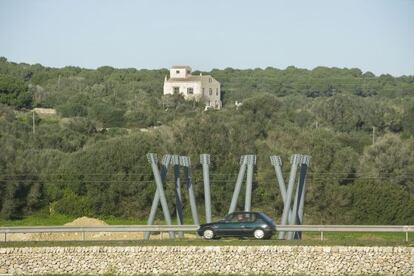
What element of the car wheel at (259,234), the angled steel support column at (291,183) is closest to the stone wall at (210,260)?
the car wheel at (259,234)

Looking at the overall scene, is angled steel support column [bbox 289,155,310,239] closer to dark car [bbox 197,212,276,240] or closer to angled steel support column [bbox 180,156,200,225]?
dark car [bbox 197,212,276,240]

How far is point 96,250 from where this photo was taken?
34.1 meters

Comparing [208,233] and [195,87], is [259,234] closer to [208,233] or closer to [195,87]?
[208,233]

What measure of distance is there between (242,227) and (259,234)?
67 centimetres

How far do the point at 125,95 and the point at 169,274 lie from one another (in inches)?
4360

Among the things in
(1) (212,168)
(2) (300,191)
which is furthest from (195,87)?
(2) (300,191)

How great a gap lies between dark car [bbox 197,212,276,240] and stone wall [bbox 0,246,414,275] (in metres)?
4.59

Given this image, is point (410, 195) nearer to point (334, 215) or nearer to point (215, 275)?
point (334, 215)

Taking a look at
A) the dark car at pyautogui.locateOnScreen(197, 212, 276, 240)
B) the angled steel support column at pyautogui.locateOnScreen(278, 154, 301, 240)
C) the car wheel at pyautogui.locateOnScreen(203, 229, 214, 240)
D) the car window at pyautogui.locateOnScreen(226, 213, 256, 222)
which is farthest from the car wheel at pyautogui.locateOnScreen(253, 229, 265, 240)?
Answer: the angled steel support column at pyautogui.locateOnScreen(278, 154, 301, 240)

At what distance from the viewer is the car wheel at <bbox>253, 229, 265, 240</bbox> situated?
38.3 m

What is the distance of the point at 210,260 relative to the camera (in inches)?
1326

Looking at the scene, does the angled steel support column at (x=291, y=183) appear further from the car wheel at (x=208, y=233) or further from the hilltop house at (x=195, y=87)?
the hilltop house at (x=195, y=87)

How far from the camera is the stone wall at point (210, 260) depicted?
3331 centimetres

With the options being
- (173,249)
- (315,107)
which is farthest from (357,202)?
(315,107)
